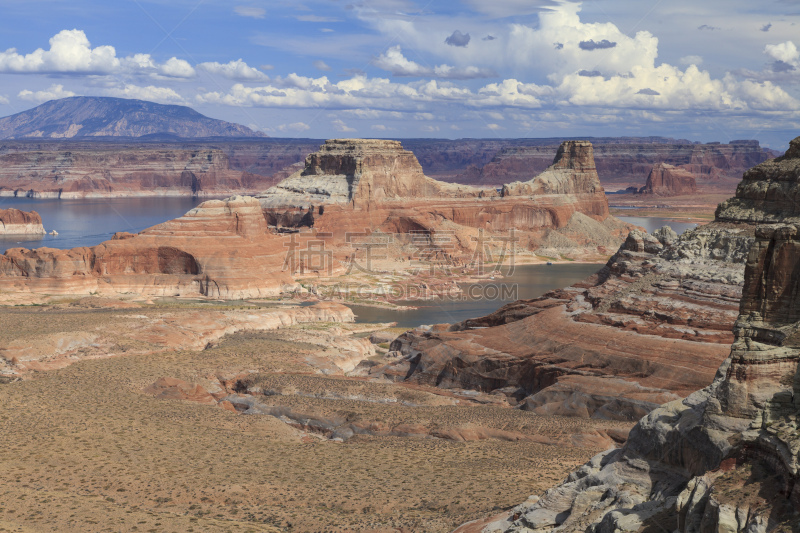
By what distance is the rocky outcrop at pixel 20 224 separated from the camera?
17862 centimetres

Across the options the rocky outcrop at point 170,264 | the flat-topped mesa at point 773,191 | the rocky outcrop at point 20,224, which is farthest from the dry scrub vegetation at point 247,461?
the rocky outcrop at point 20,224

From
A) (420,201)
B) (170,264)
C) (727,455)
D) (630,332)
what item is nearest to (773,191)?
(630,332)

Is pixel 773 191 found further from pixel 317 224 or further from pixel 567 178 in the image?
pixel 567 178

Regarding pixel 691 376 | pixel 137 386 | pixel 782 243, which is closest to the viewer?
pixel 782 243

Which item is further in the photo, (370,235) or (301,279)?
(370,235)

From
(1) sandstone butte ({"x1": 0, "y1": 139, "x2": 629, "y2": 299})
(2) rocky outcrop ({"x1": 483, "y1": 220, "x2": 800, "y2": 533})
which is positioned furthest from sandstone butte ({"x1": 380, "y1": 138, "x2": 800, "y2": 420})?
(1) sandstone butte ({"x1": 0, "y1": 139, "x2": 629, "y2": 299})

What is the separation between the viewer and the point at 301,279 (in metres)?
114

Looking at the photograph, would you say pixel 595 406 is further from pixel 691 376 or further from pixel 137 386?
pixel 137 386

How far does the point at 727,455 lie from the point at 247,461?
78.2 ft

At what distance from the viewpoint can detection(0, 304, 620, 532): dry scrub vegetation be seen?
29406mm

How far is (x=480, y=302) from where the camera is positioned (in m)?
105

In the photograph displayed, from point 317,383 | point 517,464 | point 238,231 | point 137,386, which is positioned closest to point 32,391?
point 137,386

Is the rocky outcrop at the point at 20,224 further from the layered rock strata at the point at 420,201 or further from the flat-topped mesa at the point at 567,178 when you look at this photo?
the flat-topped mesa at the point at 567,178

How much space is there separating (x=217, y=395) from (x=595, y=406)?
79.0ft
